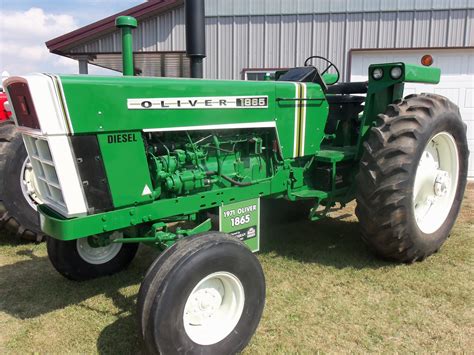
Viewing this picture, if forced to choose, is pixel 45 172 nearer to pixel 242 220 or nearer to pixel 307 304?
pixel 242 220

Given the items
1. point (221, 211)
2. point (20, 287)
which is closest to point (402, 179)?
point (221, 211)

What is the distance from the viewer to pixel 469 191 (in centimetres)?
750

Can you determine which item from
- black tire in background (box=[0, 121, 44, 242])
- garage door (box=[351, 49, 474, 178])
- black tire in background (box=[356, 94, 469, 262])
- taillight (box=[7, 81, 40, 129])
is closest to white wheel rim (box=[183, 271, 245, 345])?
taillight (box=[7, 81, 40, 129])

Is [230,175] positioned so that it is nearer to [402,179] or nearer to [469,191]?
[402,179]

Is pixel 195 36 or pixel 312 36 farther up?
pixel 312 36

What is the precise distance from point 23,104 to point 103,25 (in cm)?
730

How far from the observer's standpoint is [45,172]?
2.78 meters

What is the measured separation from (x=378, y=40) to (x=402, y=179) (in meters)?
5.65

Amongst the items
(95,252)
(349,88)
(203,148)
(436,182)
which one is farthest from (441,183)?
(95,252)

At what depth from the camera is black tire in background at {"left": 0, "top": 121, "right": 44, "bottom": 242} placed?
4562 mm

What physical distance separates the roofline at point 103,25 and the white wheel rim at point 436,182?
21.1ft

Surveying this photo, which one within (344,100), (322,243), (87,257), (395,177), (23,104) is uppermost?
(23,104)

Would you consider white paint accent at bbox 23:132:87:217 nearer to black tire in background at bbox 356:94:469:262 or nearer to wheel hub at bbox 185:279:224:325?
wheel hub at bbox 185:279:224:325

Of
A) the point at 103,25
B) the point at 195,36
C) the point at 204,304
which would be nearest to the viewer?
the point at 204,304
